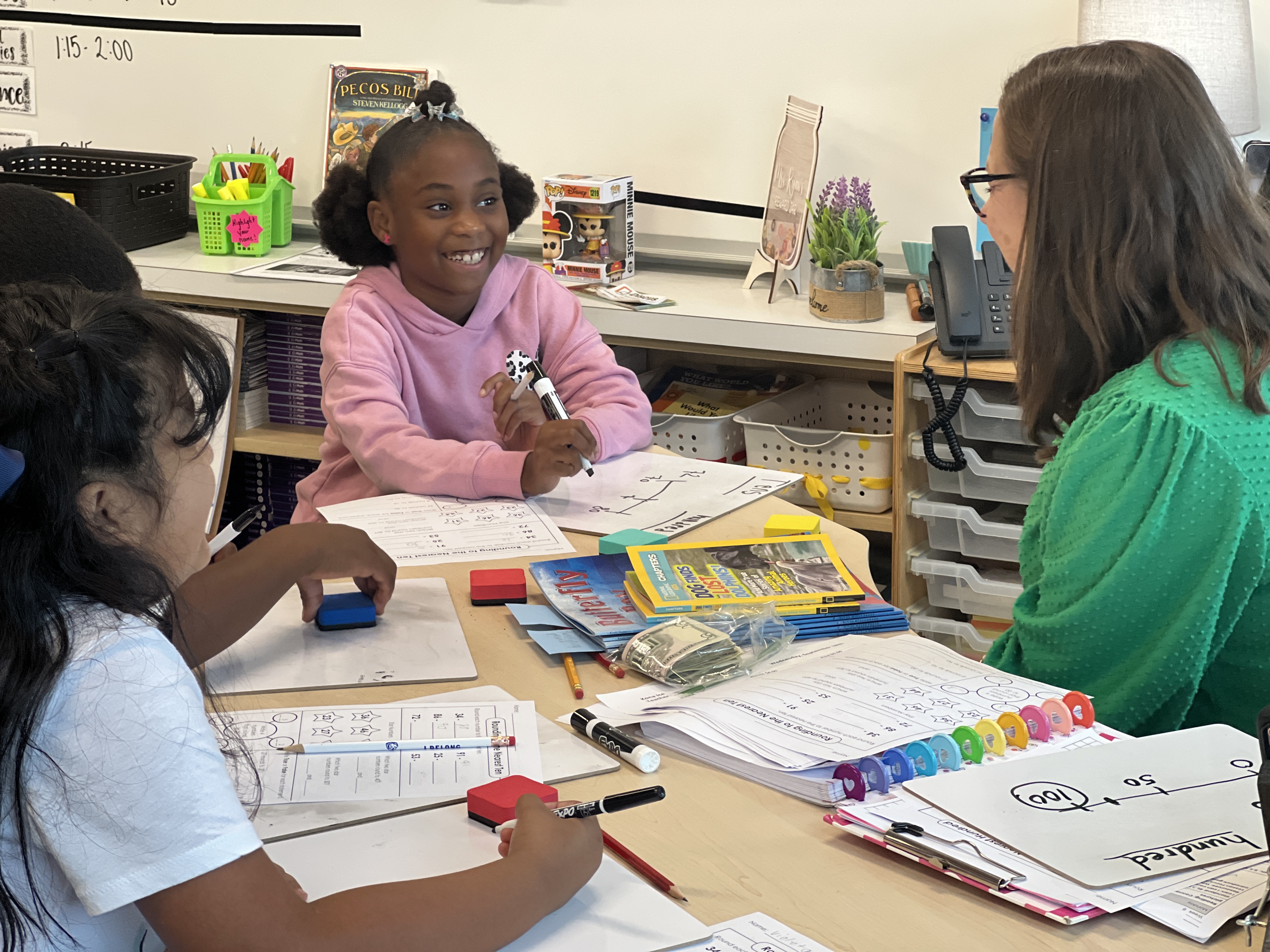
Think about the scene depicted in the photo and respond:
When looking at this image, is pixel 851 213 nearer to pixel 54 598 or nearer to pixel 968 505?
pixel 968 505

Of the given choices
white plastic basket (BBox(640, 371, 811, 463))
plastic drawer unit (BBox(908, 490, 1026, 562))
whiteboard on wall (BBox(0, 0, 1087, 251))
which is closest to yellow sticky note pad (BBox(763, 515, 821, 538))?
plastic drawer unit (BBox(908, 490, 1026, 562))

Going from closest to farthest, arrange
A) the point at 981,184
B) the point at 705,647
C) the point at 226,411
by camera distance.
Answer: the point at 705,647 < the point at 981,184 < the point at 226,411

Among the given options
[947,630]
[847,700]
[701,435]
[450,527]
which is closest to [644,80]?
[701,435]

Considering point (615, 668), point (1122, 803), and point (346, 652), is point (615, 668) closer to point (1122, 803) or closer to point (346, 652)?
point (346, 652)

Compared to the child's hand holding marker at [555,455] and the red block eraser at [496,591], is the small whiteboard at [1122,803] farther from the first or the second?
the child's hand holding marker at [555,455]

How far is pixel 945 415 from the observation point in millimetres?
2143

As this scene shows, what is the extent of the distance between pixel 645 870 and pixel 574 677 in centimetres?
31

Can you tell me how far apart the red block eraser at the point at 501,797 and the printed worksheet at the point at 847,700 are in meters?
0.15

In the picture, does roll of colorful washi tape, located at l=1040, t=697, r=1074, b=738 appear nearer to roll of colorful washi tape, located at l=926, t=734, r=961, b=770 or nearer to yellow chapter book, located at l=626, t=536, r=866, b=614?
roll of colorful washi tape, located at l=926, t=734, r=961, b=770

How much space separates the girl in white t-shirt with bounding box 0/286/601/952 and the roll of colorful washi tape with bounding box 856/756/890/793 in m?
0.27

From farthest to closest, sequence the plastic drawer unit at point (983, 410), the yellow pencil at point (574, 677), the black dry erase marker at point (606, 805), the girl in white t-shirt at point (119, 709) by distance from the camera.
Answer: the plastic drawer unit at point (983, 410), the yellow pencil at point (574, 677), the black dry erase marker at point (606, 805), the girl in white t-shirt at point (119, 709)

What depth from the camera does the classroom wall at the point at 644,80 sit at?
97.7 inches

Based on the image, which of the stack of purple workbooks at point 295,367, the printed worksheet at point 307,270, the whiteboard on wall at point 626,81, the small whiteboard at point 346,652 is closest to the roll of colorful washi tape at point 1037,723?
the small whiteboard at point 346,652

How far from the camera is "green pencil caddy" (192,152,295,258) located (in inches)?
109
